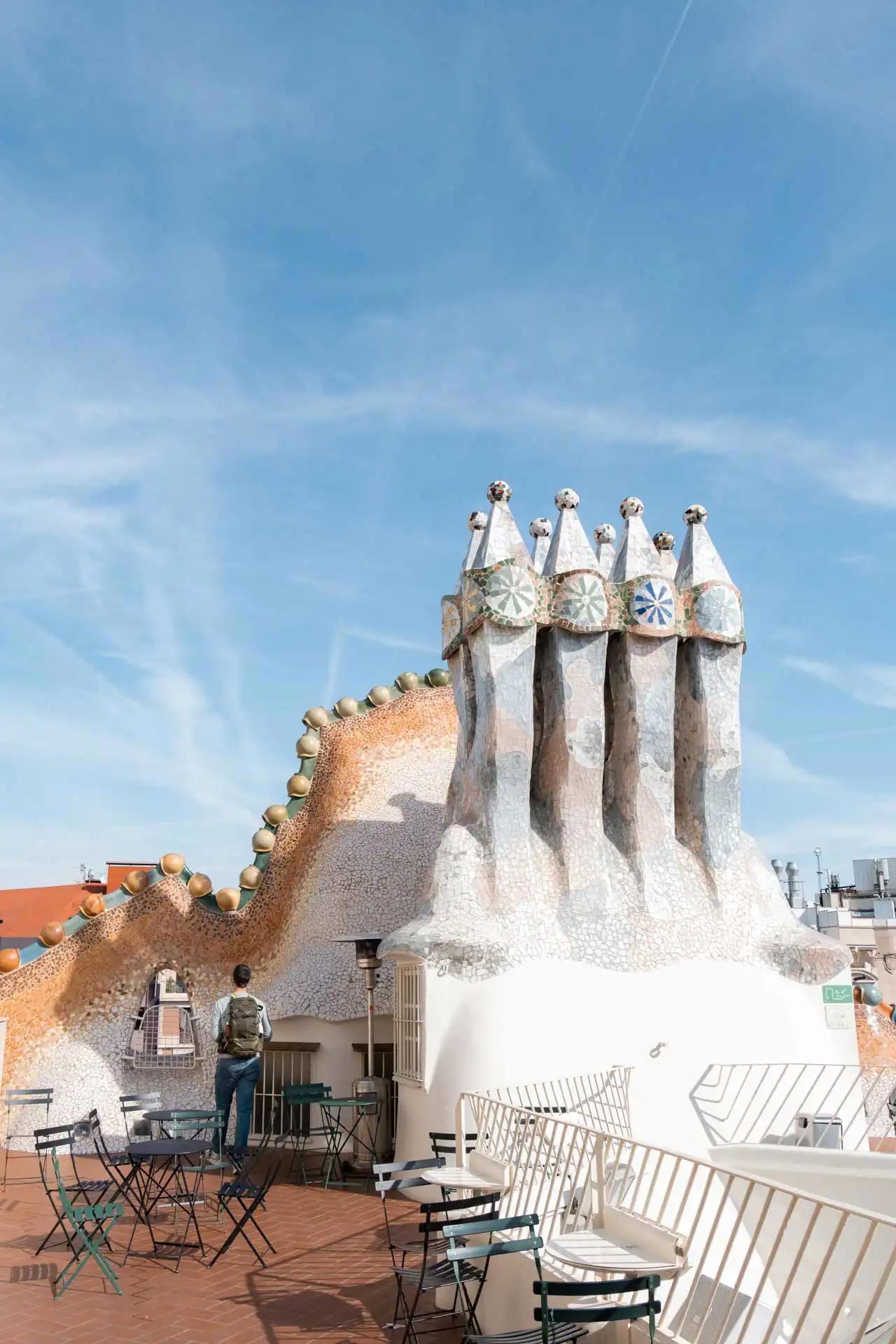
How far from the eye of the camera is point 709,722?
11258mm

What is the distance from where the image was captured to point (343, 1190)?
28.8ft

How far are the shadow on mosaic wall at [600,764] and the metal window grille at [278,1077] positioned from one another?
2624 mm

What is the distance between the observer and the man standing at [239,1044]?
27.2ft

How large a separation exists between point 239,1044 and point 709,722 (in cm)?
575

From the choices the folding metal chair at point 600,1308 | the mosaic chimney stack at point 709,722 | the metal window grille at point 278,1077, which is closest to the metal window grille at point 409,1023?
the metal window grille at point 278,1077

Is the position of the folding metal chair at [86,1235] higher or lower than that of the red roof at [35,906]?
lower

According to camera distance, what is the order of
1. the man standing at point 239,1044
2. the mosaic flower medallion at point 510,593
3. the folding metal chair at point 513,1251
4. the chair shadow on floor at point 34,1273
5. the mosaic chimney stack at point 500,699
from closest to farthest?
1. the folding metal chair at point 513,1251
2. the chair shadow on floor at point 34,1273
3. the man standing at point 239,1044
4. the mosaic chimney stack at point 500,699
5. the mosaic flower medallion at point 510,593

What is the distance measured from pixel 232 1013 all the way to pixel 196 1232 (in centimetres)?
163

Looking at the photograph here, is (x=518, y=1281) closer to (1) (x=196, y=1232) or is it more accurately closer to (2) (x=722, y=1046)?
(1) (x=196, y=1232)

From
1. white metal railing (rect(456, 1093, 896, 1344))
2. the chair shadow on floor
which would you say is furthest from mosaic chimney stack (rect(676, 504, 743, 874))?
the chair shadow on floor

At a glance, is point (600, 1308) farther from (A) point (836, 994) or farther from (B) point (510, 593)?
(A) point (836, 994)

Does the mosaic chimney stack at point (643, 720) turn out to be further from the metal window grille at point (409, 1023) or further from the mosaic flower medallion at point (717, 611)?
the metal window grille at point (409, 1023)

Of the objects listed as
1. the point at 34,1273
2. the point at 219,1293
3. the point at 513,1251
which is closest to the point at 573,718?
Answer: the point at 219,1293

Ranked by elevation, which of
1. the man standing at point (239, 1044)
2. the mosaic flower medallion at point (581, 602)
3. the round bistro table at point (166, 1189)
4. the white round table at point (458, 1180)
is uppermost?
the mosaic flower medallion at point (581, 602)
